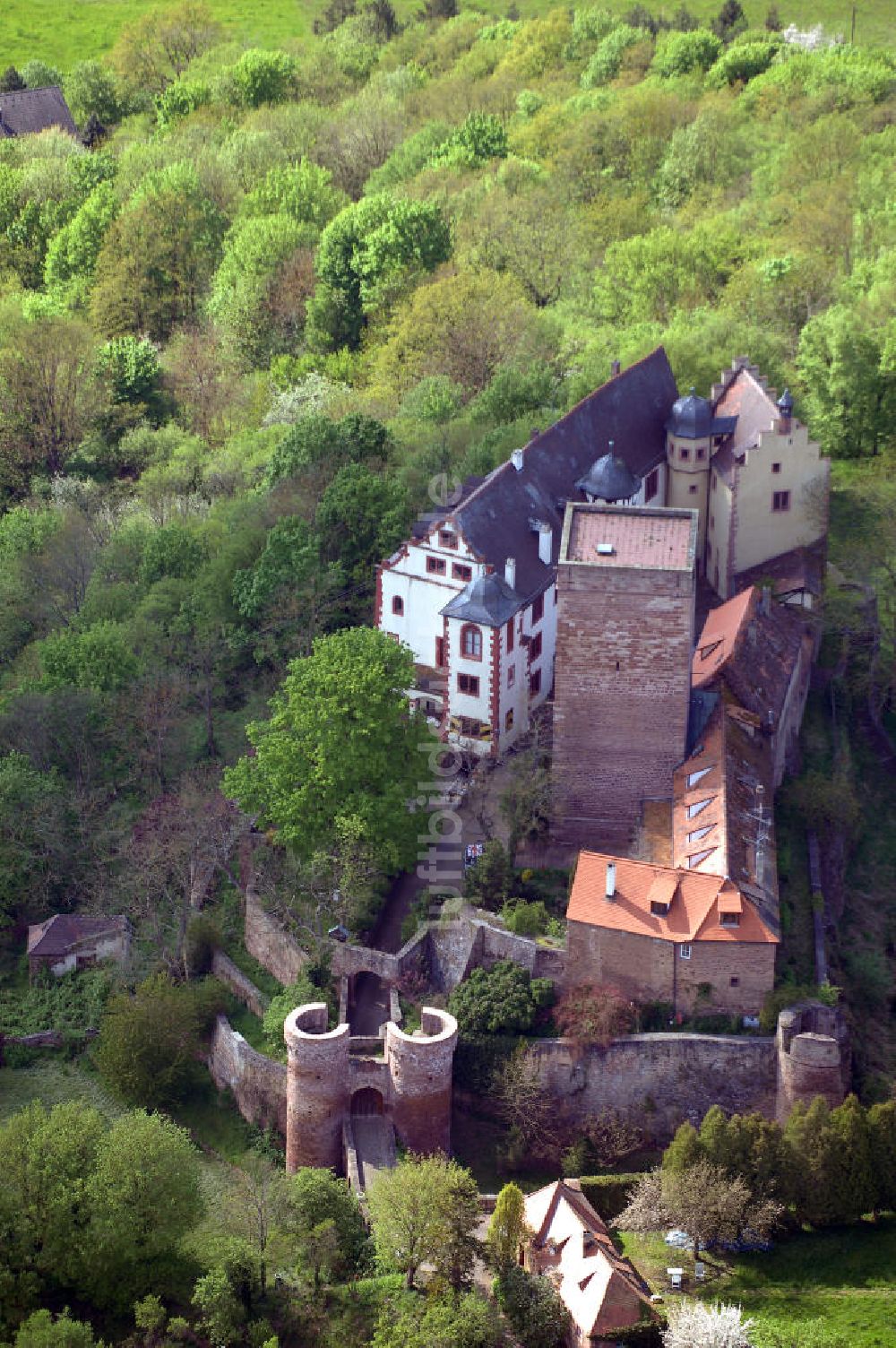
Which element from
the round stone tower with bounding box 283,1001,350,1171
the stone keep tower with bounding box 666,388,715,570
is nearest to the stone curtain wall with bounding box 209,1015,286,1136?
the round stone tower with bounding box 283,1001,350,1171

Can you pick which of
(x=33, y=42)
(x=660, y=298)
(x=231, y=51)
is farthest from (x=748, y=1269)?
(x=33, y=42)

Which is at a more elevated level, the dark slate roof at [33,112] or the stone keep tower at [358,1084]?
the dark slate roof at [33,112]

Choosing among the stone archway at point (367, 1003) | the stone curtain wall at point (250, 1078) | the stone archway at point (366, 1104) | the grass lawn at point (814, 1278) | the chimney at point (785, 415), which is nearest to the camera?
the grass lawn at point (814, 1278)

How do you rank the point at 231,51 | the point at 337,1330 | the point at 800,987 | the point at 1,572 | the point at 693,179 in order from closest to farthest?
the point at 337,1330 → the point at 800,987 → the point at 1,572 → the point at 693,179 → the point at 231,51

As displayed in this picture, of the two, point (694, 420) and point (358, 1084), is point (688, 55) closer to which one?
point (694, 420)

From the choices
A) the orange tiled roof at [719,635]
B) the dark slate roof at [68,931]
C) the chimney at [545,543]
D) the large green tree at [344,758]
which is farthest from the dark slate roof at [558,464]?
the dark slate roof at [68,931]

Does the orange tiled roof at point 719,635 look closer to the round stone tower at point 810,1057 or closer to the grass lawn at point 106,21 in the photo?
the round stone tower at point 810,1057

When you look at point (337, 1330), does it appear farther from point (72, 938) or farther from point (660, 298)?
point (660, 298)
